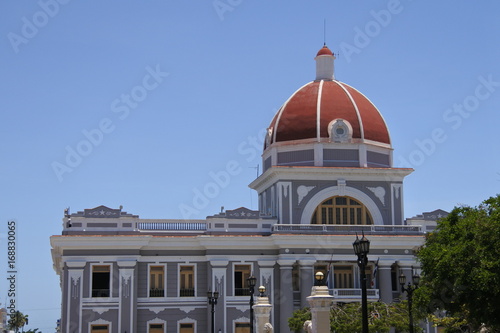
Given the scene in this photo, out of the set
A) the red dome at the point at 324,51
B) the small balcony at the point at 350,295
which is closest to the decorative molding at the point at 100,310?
the small balcony at the point at 350,295

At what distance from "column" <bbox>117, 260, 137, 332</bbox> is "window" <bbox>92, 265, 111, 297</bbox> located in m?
0.77

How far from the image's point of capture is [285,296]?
51.4m

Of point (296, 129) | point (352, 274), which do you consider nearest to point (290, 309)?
point (352, 274)

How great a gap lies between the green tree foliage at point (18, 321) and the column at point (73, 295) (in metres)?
64.1

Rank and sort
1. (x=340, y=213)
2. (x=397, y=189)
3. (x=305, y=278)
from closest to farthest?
(x=305, y=278) < (x=340, y=213) < (x=397, y=189)

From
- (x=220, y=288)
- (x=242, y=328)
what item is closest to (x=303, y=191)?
(x=220, y=288)

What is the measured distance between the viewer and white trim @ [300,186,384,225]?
53.8m

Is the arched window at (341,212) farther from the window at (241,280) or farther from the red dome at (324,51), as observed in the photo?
the red dome at (324,51)

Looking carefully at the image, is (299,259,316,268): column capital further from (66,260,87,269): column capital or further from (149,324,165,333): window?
(66,260,87,269): column capital

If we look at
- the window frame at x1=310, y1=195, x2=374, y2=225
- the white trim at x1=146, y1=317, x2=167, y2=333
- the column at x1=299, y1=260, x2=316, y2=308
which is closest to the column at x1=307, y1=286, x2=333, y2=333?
the column at x1=299, y1=260, x2=316, y2=308

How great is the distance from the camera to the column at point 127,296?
49.8 meters

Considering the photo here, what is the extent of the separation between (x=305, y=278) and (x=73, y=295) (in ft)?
46.0

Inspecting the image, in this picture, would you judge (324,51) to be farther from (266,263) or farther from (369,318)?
(369,318)

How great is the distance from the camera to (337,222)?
2140 inches
